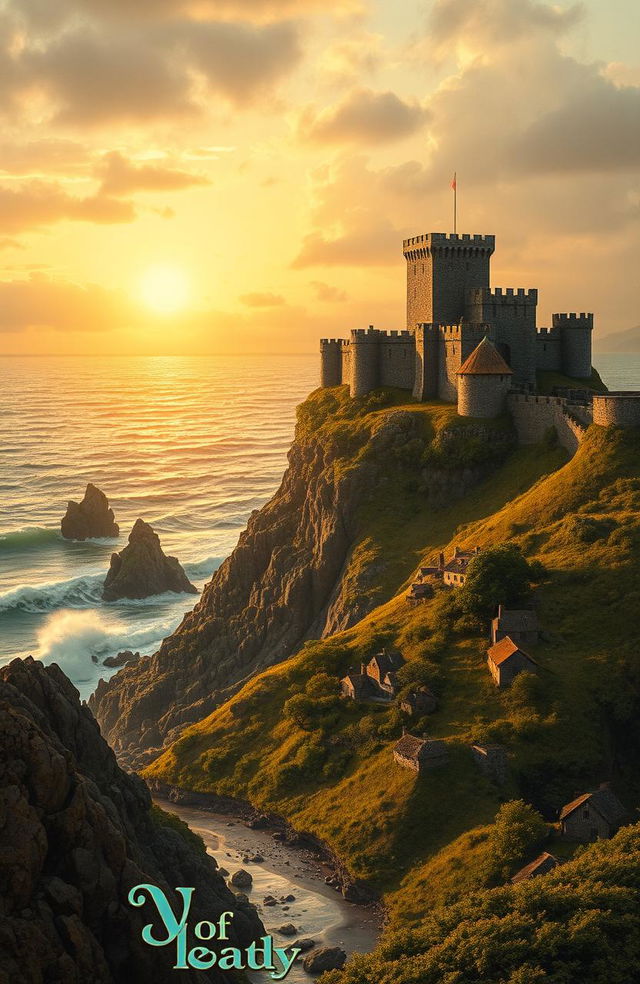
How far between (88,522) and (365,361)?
79.4m

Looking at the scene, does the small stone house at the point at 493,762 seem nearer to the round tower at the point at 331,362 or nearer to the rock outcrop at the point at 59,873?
the rock outcrop at the point at 59,873

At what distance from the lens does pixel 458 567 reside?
260ft

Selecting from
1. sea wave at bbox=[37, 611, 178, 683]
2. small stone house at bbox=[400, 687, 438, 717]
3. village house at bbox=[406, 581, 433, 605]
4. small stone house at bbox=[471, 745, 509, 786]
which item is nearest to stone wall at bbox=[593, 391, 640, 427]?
village house at bbox=[406, 581, 433, 605]

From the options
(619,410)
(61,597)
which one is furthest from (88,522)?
(619,410)

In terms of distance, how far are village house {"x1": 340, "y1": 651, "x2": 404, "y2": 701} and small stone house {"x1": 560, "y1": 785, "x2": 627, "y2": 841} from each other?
53.6ft

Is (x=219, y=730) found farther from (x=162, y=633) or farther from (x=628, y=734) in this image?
(x=162, y=633)

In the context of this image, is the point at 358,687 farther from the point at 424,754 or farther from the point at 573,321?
the point at 573,321

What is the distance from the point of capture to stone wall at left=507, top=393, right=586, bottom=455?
92812mm

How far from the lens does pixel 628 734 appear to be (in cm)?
6562

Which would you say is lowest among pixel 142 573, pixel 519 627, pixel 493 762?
pixel 142 573

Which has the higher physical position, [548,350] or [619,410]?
[548,350]

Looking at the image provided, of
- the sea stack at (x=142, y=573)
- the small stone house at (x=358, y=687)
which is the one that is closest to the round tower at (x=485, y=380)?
the small stone house at (x=358, y=687)

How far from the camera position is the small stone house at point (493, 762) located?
204 feet

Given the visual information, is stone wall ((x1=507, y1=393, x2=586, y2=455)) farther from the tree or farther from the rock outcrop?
the rock outcrop
